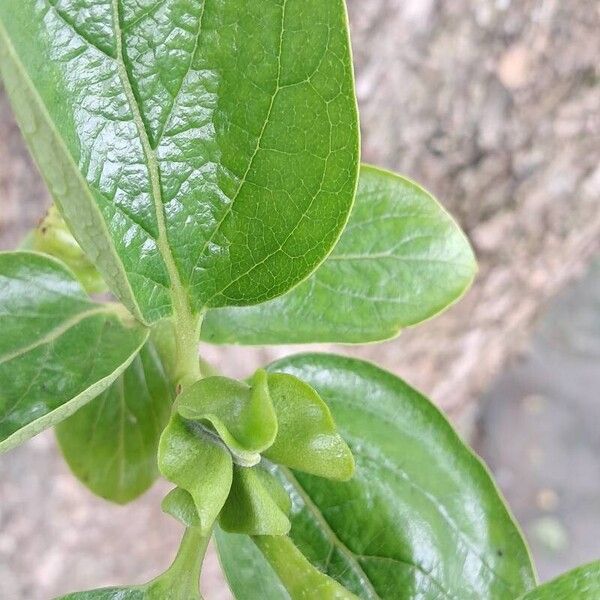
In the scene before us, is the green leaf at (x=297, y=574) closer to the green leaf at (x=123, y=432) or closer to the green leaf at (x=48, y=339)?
the green leaf at (x=48, y=339)

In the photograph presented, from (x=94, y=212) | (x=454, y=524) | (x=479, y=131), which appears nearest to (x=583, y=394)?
(x=479, y=131)

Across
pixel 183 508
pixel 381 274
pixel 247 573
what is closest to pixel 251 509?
pixel 183 508

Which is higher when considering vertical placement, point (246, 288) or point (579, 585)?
point (246, 288)

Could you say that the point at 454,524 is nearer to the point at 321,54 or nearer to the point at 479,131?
the point at 321,54

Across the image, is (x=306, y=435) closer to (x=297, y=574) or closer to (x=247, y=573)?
(x=297, y=574)

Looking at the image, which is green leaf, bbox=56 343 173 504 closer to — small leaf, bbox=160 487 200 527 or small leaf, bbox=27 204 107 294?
small leaf, bbox=27 204 107 294
